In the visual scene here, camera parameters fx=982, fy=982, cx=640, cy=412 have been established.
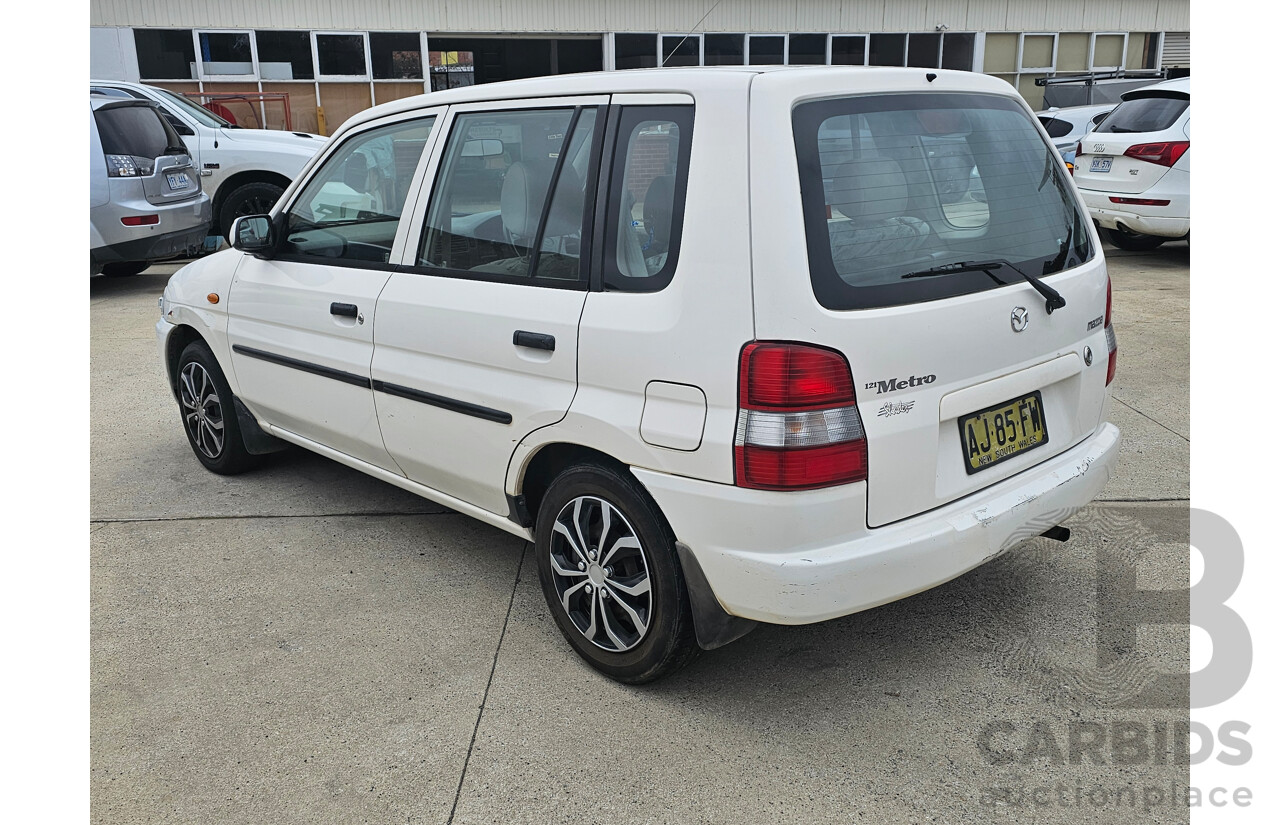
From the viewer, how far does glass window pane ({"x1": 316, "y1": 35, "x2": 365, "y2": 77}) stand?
1778 cm

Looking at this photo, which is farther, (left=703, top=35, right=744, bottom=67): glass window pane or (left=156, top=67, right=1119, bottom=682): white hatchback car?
(left=703, top=35, right=744, bottom=67): glass window pane

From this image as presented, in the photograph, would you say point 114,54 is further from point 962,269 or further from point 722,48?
point 962,269

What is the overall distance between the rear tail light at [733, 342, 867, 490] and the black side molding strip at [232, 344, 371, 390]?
1720 mm

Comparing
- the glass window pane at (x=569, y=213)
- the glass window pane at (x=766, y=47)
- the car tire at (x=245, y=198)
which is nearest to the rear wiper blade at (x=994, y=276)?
the glass window pane at (x=569, y=213)

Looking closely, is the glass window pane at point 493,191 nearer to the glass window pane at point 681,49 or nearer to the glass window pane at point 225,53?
the glass window pane at point 225,53

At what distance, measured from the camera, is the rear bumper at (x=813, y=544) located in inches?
97.0

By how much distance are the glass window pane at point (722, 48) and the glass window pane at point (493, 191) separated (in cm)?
1722

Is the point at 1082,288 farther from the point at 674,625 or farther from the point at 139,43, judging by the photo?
the point at 139,43

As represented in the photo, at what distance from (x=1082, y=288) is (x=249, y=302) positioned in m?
3.24

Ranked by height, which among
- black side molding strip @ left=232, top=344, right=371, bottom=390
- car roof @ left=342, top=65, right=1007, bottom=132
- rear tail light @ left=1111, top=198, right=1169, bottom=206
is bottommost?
black side molding strip @ left=232, top=344, right=371, bottom=390

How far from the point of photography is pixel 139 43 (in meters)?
17.0

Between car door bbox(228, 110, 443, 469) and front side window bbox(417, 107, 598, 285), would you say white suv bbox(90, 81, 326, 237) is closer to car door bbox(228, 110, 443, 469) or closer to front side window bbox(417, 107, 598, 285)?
car door bbox(228, 110, 443, 469)

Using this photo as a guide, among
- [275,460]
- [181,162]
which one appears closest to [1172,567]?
[275,460]

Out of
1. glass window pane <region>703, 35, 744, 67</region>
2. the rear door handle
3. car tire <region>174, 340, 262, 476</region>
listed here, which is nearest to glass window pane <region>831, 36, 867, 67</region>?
glass window pane <region>703, 35, 744, 67</region>
